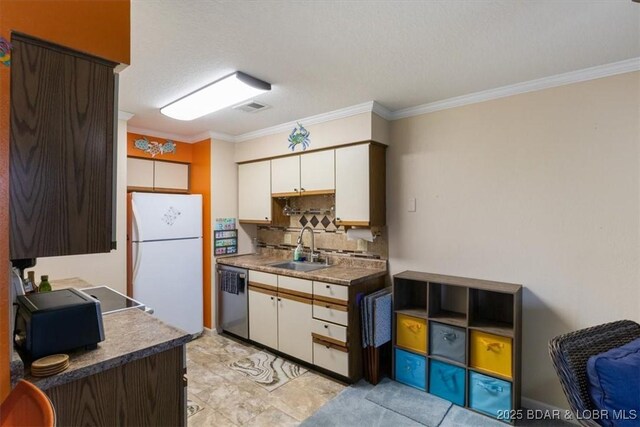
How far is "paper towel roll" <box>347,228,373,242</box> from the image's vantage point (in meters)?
3.04

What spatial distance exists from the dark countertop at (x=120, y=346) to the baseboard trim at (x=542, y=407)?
7.91 ft

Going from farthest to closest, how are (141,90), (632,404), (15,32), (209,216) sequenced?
(209,216), (141,90), (632,404), (15,32)

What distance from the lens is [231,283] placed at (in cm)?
360

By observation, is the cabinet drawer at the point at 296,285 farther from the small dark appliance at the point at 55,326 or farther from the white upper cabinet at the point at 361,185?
the small dark appliance at the point at 55,326

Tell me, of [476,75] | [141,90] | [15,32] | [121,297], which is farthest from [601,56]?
[121,297]

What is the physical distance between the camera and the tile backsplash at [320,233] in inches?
126

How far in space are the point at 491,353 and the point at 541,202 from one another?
3.72 feet

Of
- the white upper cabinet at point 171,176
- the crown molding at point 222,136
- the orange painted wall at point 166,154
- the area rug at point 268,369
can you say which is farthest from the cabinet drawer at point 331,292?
the orange painted wall at point 166,154

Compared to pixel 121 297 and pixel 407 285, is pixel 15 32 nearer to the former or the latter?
pixel 121 297

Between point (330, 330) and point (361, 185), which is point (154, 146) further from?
point (330, 330)

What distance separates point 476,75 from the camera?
7.41 ft

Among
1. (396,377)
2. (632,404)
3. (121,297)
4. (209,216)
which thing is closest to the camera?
(632,404)

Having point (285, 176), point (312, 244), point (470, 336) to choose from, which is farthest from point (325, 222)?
point (470, 336)

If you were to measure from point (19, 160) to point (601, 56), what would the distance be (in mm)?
2947
